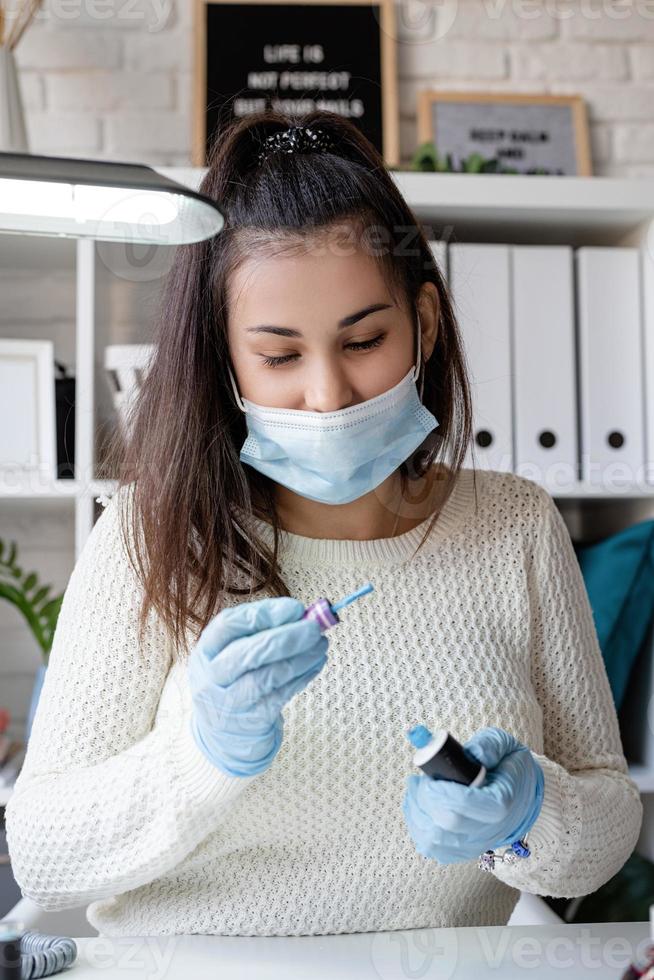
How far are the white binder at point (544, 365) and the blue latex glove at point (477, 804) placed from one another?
2.87ft

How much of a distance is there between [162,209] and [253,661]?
29 cm

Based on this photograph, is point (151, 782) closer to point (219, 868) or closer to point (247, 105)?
point (219, 868)

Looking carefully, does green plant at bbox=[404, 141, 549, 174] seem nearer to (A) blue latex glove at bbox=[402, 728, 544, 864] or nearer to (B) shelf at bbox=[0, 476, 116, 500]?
(B) shelf at bbox=[0, 476, 116, 500]

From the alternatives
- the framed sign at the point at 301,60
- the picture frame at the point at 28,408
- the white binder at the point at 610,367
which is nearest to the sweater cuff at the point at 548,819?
the white binder at the point at 610,367

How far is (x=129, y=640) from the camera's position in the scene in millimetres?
893

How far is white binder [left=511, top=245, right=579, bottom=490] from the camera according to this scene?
1589 millimetres

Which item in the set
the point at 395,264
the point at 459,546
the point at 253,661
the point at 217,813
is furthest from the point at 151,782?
the point at 395,264

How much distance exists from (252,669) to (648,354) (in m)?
1.12

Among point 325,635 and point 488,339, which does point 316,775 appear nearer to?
point 325,635

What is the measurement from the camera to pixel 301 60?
1833 mm

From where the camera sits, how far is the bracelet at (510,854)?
31.8 inches

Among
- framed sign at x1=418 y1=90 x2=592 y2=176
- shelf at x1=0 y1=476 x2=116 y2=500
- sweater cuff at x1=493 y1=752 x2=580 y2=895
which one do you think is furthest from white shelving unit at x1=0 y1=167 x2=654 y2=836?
sweater cuff at x1=493 y1=752 x2=580 y2=895

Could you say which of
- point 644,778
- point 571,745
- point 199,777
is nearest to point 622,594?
point 644,778

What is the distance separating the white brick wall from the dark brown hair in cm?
94
